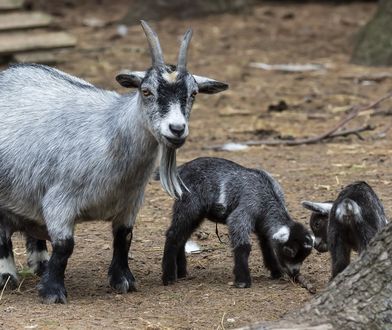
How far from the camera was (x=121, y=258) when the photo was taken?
683 centimetres

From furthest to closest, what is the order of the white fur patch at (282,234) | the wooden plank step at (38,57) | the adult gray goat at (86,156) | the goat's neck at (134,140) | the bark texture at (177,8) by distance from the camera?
the bark texture at (177,8) → the wooden plank step at (38,57) → the white fur patch at (282,234) → the goat's neck at (134,140) → the adult gray goat at (86,156)

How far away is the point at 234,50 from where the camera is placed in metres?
15.9

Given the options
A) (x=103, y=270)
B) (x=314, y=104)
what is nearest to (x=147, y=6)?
(x=314, y=104)

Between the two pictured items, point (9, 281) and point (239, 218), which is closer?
point (239, 218)

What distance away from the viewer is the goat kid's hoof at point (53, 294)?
6.44 metres

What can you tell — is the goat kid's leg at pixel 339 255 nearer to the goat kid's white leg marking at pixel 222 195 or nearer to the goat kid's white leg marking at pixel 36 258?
the goat kid's white leg marking at pixel 222 195

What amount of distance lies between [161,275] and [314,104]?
5.80m

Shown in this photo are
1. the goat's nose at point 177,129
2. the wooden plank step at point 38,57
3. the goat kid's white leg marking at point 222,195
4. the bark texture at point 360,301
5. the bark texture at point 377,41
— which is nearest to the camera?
the bark texture at point 360,301

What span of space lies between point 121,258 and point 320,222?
1292mm

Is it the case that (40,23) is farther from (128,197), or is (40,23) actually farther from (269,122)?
(128,197)

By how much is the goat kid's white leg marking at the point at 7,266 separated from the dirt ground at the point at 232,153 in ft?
0.48

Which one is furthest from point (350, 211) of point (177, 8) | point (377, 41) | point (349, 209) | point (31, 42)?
point (177, 8)

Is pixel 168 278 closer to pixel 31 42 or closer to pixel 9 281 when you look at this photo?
pixel 9 281

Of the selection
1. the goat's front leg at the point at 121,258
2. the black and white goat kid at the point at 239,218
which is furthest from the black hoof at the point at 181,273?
the goat's front leg at the point at 121,258
